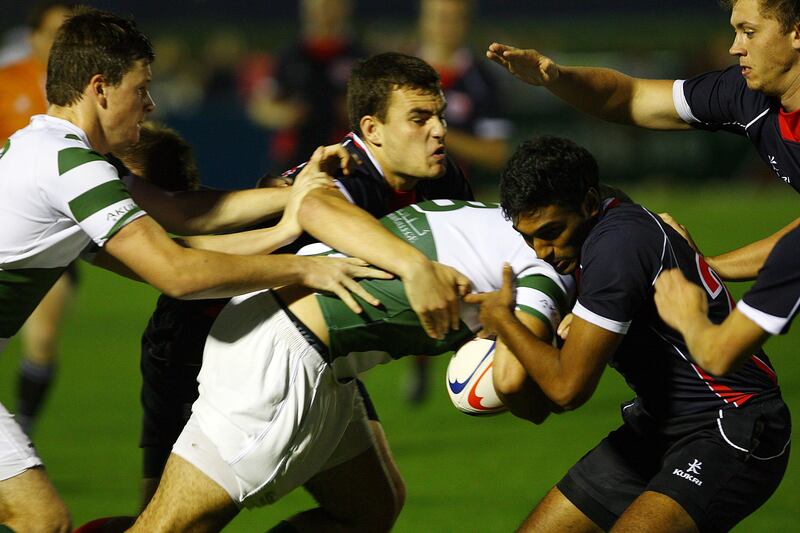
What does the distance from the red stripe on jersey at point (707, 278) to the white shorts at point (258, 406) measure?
1214mm

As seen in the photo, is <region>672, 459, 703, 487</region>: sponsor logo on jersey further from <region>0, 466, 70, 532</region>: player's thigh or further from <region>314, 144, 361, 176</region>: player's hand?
<region>0, 466, 70, 532</region>: player's thigh

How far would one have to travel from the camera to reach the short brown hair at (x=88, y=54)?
155 inches

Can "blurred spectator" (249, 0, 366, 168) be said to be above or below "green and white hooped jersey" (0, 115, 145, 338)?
below

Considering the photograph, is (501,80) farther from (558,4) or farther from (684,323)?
(684,323)

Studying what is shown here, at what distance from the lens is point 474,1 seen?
2597 cm

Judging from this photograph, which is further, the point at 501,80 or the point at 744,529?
the point at 501,80

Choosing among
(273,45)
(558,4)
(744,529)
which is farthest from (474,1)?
(744,529)

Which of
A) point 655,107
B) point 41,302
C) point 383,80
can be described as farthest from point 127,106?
point 41,302

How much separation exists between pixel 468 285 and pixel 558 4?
80.2 feet

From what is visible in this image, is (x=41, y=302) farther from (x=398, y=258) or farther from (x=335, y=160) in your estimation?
(x=398, y=258)

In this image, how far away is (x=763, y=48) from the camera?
4.35m

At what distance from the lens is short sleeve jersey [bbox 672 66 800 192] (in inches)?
184

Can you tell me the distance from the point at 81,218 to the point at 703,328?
73.8 inches

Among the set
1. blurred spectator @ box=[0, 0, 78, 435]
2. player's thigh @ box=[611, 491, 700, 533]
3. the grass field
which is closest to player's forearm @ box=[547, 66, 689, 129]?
player's thigh @ box=[611, 491, 700, 533]
